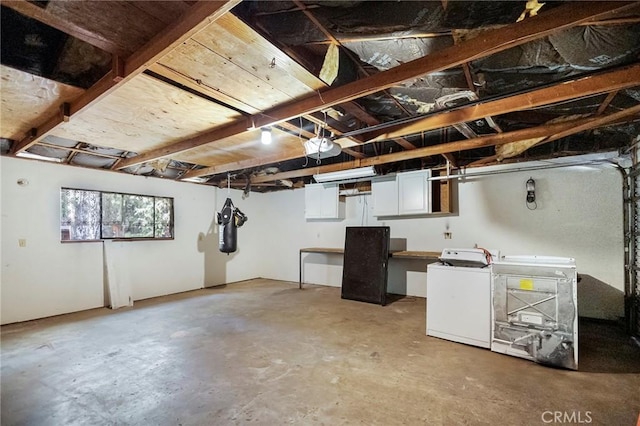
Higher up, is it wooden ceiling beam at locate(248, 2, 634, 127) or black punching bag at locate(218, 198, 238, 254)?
wooden ceiling beam at locate(248, 2, 634, 127)

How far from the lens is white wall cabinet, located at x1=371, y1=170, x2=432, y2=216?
4.94m

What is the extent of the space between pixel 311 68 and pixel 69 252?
197 inches

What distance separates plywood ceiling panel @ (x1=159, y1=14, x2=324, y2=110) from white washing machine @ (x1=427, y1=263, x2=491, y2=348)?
103 inches

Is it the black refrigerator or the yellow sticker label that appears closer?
the yellow sticker label

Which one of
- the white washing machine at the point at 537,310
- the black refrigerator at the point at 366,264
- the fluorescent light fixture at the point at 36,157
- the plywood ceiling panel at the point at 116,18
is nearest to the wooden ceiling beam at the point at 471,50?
the plywood ceiling panel at the point at 116,18

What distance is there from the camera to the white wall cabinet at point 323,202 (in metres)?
6.12

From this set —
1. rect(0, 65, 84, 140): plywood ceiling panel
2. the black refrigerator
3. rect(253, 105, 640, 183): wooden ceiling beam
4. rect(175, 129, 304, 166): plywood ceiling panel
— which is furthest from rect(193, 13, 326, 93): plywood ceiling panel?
the black refrigerator

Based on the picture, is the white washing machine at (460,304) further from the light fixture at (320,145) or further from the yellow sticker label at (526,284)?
the light fixture at (320,145)

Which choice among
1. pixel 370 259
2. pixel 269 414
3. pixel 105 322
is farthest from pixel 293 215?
pixel 269 414

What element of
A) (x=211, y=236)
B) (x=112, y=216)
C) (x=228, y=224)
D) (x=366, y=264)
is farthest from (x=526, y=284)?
(x=112, y=216)

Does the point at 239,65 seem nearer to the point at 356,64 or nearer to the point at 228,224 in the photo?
the point at 356,64

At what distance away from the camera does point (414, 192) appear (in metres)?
5.03

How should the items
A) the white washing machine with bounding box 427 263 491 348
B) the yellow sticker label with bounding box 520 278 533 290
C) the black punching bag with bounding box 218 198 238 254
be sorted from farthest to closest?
the black punching bag with bounding box 218 198 238 254 < the white washing machine with bounding box 427 263 491 348 < the yellow sticker label with bounding box 520 278 533 290

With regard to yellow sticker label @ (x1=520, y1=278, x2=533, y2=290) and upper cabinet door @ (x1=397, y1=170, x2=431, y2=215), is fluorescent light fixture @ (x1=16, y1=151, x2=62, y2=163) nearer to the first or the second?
upper cabinet door @ (x1=397, y1=170, x2=431, y2=215)
